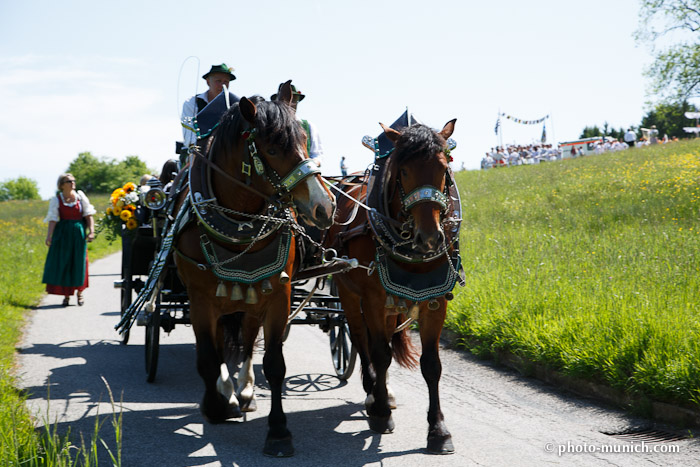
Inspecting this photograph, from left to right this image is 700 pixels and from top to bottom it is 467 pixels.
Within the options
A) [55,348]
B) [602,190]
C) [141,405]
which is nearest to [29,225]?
[602,190]

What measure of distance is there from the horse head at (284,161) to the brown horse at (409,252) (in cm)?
64

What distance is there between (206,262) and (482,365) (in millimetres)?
3577

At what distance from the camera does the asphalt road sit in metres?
4.09

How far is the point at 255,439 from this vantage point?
4.50m

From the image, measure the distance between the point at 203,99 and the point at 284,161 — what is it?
1745mm

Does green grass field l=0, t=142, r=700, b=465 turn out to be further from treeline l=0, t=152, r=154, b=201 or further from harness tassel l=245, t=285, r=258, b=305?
treeline l=0, t=152, r=154, b=201

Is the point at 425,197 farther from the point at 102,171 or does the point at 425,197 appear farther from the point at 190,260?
the point at 102,171

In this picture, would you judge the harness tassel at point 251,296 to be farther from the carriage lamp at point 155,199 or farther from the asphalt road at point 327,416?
the carriage lamp at point 155,199

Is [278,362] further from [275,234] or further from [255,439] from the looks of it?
[275,234]

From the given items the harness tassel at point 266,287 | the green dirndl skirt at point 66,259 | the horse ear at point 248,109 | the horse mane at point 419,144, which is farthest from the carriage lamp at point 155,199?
the green dirndl skirt at point 66,259

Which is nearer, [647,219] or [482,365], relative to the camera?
[482,365]

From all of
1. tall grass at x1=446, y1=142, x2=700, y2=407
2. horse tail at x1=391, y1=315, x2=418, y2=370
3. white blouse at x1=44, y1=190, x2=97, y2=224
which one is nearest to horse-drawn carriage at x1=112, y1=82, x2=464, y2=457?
horse tail at x1=391, y1=315, x2=418, y2=370

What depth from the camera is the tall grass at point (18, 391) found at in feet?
10.2

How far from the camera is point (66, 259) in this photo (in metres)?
10.4
